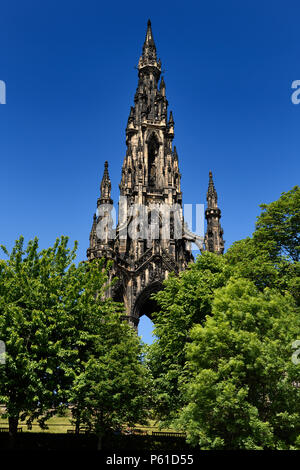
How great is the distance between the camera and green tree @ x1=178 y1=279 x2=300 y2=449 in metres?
15.0

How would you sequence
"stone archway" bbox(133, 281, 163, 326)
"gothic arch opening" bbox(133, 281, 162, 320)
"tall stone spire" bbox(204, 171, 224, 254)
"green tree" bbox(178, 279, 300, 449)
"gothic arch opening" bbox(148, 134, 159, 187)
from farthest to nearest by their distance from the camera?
"gothic arch opening" bbox(148, 134, 159, 187) < "tall stone spire" bbox(204, 171, 224, 254) < "gothic arch opening" bbox(133, 281, 162, 320) < "stone archway" bbox(133, 281, 163, 326) < "green tree" bbox(178, 279, 300, 449)

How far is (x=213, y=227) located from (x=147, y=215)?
852 centimetres

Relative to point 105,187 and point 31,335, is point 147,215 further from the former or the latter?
point 31,335

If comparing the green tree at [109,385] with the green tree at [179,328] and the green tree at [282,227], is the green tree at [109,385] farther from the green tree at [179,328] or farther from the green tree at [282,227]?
the green tree at [282,227]

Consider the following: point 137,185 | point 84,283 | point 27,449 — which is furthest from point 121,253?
point 27,449

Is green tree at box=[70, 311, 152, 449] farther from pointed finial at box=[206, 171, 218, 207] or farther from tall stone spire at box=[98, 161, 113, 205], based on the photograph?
pointed finial at box=[206, 171, 218, 207]

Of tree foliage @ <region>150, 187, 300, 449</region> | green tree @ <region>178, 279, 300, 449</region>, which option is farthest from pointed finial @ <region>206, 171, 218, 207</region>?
green tree @ <region>178, 279, 300, 449</region>

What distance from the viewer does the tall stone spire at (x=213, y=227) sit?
52406mm

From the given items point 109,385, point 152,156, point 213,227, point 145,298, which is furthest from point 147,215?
point 109,385

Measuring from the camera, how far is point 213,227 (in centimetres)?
5372

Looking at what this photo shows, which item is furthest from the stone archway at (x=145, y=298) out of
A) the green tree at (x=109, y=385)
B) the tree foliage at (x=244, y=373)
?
the tree foliage at (x=244, y=373)

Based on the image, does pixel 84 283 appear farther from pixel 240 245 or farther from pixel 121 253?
pixel 121 253

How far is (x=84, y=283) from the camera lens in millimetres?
22422

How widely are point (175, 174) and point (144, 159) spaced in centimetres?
473
